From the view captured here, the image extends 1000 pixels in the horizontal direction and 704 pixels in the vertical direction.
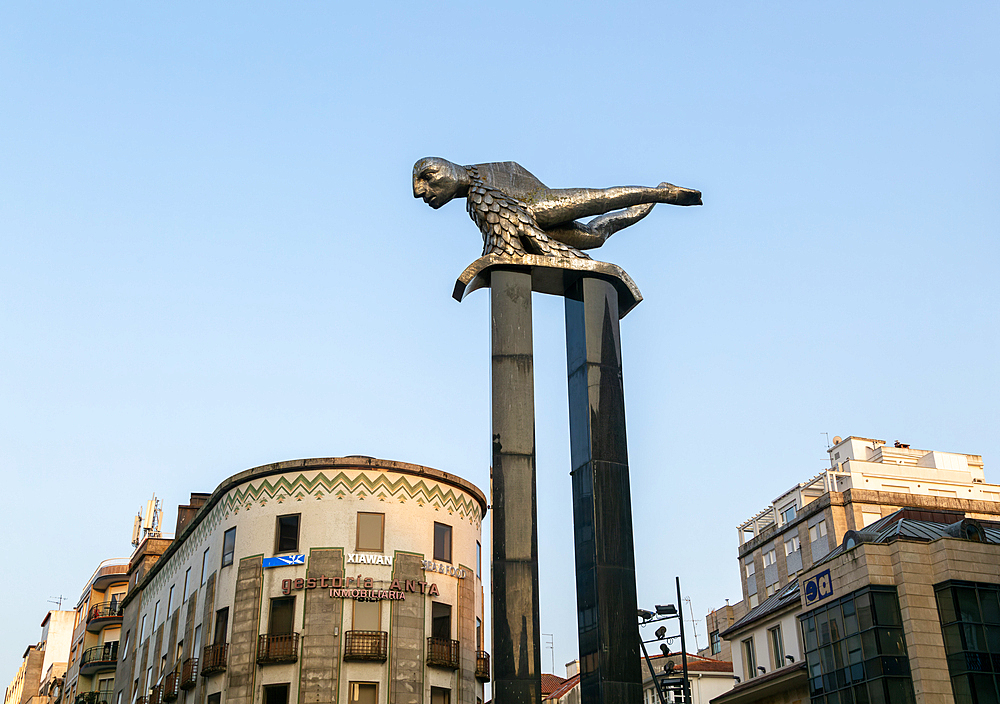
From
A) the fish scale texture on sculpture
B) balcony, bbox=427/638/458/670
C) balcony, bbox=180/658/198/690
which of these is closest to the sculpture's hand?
the fish scale texture on sculpture

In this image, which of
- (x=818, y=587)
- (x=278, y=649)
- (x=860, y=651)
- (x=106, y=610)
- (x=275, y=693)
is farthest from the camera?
(x=106, y=610)

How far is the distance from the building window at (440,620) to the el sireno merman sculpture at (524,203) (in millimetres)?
23946

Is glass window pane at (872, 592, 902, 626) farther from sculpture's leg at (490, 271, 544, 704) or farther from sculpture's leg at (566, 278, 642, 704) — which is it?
sculpture's leg at (490, 271, 544, 704)

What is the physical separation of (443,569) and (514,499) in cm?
2508

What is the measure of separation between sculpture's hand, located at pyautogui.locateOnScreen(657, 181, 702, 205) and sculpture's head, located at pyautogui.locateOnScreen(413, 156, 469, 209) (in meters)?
4.89

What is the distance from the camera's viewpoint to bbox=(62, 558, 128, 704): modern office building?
6825cm

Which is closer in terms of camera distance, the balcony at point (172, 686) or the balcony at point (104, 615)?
the balcony at point (172, 686)

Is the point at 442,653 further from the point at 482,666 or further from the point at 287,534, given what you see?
the point at 287,534

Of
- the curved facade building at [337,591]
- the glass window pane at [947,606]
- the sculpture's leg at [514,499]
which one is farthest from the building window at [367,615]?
the sculpture's leg at [514,499]

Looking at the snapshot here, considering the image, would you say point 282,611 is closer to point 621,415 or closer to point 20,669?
point 621,415

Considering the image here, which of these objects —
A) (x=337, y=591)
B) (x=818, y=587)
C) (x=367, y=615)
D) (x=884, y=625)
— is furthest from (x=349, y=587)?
(x=884, y=625)

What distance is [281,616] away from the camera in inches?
1674

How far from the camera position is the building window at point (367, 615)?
42.0 meters

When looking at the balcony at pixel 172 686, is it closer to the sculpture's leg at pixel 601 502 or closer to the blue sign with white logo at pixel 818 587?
the blue sign with white logo at pixel 818 587
